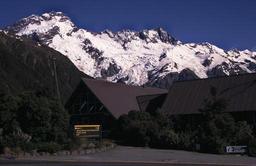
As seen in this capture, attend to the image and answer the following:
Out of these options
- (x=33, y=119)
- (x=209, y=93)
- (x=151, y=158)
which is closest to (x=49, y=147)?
(x=33, y=119)

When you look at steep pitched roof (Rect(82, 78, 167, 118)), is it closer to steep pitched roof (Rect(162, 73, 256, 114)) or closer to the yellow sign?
steep pitched roof (Rect(162, 73, 256, 114))

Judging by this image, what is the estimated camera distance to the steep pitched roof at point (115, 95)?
6825cm

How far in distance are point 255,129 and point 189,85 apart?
1238 cm

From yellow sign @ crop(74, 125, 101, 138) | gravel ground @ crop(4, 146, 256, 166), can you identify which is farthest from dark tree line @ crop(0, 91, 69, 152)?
gravel ground @ crop(4, 146, 256, 166)

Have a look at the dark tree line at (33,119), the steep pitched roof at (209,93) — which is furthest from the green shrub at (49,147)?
the steep pitched roof at (209,93)

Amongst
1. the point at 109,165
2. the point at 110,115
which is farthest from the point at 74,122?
the point at 109,165

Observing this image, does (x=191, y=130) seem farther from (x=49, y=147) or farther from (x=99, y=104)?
(x=49, y=147)

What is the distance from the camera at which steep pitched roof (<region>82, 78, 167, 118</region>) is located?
68.2 m

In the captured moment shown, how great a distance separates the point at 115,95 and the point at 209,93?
1344cm

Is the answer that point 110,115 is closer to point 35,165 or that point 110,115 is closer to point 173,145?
point 173,145

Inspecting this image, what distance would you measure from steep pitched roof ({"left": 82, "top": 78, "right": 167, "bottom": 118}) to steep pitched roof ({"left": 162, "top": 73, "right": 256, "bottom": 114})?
19.2 ft

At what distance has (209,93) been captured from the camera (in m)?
63.8

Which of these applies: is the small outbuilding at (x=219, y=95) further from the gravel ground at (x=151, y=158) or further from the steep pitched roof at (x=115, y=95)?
the gravel ground at (x=151, y=158)

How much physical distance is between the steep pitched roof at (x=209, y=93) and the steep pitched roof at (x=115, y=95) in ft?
19.2
